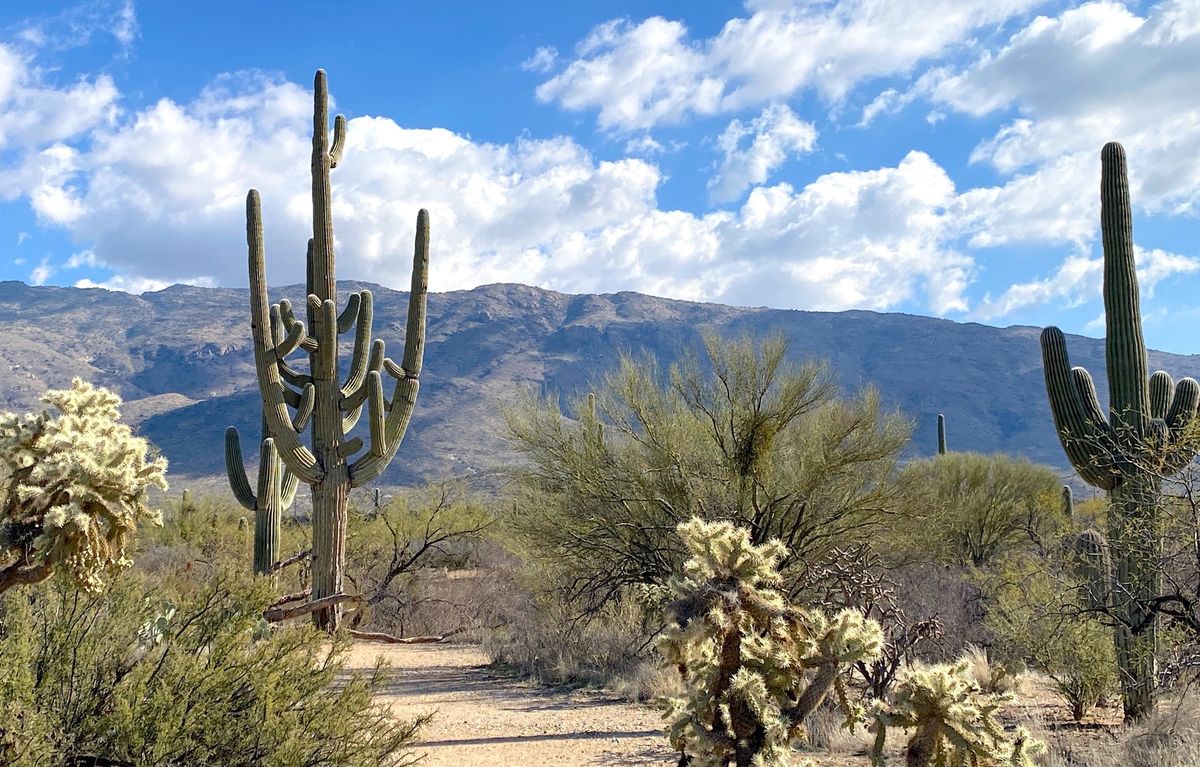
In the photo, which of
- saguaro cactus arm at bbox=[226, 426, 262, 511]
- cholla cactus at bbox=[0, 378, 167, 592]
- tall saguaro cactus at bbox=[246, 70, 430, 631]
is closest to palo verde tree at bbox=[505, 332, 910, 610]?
tall saguaro cactus at bbox=[246, 70, 430, 631]

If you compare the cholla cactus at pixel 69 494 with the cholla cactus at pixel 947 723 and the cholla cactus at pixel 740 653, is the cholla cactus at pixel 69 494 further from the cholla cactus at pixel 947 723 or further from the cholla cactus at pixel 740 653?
the cholla cactus at pixel 947 723

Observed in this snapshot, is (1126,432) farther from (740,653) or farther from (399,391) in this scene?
(399,391)

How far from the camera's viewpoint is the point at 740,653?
4.02 metres

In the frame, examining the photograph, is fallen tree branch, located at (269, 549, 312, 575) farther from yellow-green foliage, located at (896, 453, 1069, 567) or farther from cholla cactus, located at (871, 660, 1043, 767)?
yellow-green foliage, located at (896, 453, 1069, 567)

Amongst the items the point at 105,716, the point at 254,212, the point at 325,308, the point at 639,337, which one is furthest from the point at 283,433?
the point at 639,337

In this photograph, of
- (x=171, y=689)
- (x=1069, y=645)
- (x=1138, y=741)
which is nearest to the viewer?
(x=171, y=689)

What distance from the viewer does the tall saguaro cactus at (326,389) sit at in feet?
40.8

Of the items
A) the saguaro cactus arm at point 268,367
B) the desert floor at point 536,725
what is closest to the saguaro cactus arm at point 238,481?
the saguaro cactus arm at point 268,367

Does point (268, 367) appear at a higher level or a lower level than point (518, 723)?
higher

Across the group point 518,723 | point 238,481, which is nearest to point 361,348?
point 238,481

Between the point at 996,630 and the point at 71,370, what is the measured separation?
155 m

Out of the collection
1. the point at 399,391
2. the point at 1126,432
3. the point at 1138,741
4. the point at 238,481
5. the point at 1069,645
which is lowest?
the point at 1138,741

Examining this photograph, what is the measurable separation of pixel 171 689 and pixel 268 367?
8.47m

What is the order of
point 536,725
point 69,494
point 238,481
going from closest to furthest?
point 69,494
point 536,725
point 238,481
